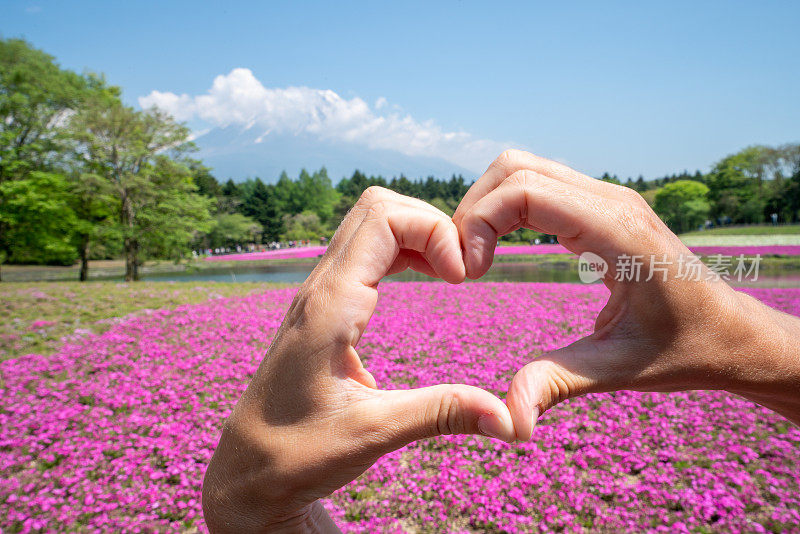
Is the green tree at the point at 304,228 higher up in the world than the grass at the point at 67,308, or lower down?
higher up

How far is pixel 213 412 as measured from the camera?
14.9 ft

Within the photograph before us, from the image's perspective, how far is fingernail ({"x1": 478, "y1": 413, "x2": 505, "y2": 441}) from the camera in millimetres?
1028

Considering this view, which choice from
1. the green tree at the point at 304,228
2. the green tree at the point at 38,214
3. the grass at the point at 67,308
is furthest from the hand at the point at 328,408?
the green tree at the point at 304,228

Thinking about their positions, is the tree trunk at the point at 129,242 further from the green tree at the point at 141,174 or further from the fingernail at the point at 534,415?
the fingernail at the point at 534,415

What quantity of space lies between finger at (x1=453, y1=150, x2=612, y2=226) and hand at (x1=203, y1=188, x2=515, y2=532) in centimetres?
24

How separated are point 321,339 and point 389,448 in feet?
1.21

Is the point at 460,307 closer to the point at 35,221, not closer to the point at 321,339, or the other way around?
the point at 321,339

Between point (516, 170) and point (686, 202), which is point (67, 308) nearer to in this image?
point (516, 170)

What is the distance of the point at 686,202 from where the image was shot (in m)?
42.8

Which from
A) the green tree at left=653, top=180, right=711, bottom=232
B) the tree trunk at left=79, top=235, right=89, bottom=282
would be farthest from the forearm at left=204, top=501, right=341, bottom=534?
the green tree at left=653, top=180, right=711, bottom=232

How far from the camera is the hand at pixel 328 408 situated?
1020 mm

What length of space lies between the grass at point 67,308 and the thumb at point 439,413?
27.3ft

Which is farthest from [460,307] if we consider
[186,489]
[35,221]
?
[35,221]

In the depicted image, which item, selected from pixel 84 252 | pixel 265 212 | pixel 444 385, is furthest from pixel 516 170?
pixel 265 212
